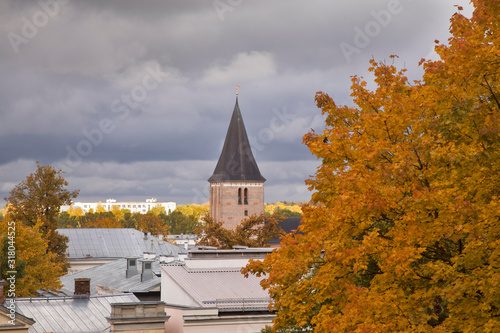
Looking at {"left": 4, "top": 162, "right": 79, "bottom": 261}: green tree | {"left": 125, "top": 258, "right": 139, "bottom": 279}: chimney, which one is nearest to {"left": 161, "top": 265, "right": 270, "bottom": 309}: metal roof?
{"left": 125, "top": 258, "right": 139, "bottom": 279}: chimney

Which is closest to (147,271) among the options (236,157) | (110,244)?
(110,244)

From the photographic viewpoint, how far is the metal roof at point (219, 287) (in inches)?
1016

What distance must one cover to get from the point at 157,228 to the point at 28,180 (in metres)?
119

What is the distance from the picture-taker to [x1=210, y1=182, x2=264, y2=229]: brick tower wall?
109 meters

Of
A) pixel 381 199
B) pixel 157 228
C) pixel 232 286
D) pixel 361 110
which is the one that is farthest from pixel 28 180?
pixel 157 228

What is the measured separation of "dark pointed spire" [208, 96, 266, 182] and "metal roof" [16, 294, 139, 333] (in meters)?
82.8

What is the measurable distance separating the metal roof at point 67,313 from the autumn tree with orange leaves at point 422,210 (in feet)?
45.7

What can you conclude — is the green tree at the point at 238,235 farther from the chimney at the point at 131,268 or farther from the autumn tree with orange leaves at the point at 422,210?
the autumn tree with orange leaves at the point at 422,210

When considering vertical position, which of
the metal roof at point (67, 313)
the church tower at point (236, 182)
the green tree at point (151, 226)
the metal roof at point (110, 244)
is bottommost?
the metal roof at point (67, 313)

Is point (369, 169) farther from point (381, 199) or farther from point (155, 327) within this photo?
point (155, 327)

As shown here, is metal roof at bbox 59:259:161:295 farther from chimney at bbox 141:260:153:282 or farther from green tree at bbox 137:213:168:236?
green tree at bbox 137:213:168:236

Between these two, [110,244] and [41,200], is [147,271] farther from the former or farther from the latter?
[110,244]

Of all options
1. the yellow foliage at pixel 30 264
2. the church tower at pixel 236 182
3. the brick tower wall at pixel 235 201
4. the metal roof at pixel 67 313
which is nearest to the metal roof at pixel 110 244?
the brick tower wall at pixel 235 201

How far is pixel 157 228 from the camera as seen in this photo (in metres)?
170
